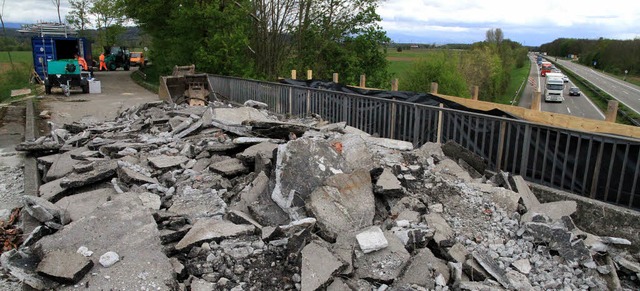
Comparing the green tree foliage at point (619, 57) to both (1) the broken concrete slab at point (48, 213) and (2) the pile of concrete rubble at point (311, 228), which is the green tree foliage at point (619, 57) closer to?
(2) the pile of concrete rubble at point (311, 228)

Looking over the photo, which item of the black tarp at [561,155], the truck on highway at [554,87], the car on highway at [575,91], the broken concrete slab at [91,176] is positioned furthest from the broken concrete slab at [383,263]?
the car on highway at [575,91]

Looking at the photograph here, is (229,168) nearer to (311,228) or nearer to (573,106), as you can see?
(311,228)

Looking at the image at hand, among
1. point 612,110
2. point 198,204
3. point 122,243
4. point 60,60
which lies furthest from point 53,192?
point 60,60

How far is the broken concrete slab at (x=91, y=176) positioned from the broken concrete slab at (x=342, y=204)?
11.9 feet

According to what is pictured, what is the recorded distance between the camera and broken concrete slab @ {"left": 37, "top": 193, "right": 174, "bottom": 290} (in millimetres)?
4062

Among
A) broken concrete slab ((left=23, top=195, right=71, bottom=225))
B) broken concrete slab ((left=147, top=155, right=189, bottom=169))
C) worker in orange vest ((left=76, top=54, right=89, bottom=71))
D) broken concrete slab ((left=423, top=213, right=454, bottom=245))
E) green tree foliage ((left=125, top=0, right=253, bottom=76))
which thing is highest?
green tree foliage ((left=125, top=0, right=253, bottom=76))

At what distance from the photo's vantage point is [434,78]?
43.2 metres

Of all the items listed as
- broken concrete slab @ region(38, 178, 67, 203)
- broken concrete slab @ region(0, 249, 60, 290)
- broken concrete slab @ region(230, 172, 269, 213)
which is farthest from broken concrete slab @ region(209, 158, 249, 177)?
broken concrete slab @ region(0, 249, 60, 290)

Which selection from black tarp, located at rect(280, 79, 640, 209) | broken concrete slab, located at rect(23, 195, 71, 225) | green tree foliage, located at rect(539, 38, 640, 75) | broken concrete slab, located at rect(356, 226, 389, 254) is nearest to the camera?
broken concrete slab, located at rect(356, 226, 389, 254)

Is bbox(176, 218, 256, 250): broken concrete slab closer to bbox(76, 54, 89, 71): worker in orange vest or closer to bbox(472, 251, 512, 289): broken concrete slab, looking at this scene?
bbox(472, 251, 512, 289): broken concrete slab

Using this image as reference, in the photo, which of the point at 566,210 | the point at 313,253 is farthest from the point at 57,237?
the point at 566,210

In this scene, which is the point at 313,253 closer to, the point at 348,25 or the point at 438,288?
the point at 438,288

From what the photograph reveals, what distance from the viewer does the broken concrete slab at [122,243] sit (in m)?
4.06

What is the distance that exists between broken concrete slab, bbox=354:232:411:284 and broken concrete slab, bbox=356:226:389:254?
57 mm
